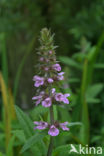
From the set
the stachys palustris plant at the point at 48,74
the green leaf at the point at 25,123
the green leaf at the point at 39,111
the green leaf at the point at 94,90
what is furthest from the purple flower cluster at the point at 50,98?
the green leaf at the point at 94,90

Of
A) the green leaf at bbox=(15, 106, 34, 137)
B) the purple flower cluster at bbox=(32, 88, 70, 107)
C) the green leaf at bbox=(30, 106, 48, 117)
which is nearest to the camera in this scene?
the purple flower cluster at bbox=(32, 88, 70, 107)

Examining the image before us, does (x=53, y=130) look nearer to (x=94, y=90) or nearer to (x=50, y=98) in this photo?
(x=50, y=98)

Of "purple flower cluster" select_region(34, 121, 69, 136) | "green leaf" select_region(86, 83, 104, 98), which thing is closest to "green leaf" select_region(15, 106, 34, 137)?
"purple flower cluster" select_region(34, 121, 69, 136)

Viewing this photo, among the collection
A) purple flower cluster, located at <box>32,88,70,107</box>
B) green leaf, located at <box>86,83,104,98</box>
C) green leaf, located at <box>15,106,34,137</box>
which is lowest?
green leaf, located at <box>86,83,104,98</box>

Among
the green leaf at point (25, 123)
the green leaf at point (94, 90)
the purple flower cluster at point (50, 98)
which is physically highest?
the purple flower cluster at point (50, 98)

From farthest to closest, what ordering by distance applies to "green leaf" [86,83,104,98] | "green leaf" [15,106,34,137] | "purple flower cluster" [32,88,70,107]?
"green leaf" [86,83,104,98] < "green leaf" [15,106,34,137] < "purple flower cluster" [32,88,70,107]

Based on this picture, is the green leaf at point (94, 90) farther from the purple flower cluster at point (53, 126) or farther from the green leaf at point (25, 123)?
the purple flower cluster at point (53, 126)

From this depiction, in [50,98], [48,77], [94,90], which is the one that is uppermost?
[48,77]

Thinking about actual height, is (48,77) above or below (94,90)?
above

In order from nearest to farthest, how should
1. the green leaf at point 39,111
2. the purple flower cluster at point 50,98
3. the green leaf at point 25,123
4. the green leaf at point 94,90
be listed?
the purple flower cluster at point 50,98 < the green leaf at point 25,123 < the green leaf at point 39,111 < the green leaf at point 94,90

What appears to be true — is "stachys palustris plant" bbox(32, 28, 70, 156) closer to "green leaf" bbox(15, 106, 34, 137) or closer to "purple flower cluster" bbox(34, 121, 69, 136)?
"purple flower cluster" bbox(34, 121, 69, 136)

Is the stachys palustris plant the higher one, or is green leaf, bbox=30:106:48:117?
the stachys palustris plant

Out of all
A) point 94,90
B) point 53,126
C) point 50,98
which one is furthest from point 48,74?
point 94,90
